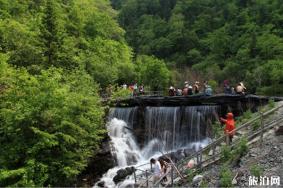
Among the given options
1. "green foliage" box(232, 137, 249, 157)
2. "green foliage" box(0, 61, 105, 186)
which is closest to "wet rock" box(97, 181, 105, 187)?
"green foliage" box(0, 61, 105, 186)

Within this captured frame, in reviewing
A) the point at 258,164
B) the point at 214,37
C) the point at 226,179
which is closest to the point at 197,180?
the point at 226,179

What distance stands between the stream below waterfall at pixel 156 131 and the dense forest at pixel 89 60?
7.80 ft

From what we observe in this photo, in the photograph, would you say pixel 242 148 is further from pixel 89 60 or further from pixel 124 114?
pixel 89 60

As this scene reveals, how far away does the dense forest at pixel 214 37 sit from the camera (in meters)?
54.1

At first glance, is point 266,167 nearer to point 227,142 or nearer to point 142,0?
point 227,142

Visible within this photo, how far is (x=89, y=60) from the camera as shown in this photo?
115 feet

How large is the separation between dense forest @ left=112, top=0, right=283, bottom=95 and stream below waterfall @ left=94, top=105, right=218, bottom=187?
18.6 metres

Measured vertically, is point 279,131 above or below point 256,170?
above

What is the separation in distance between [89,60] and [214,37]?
37.4m

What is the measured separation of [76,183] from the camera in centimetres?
2261

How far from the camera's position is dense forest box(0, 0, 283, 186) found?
18.0 metres

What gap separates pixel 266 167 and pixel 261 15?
2308 inches

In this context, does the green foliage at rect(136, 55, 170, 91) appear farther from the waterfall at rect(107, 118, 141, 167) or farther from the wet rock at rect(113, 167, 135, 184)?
the wet rock at rect(113, 167, 135, 184)

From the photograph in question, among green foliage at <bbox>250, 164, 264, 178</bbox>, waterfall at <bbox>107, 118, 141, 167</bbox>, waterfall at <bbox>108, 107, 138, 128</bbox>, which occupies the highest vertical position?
waterfall at <bbox>108, 107, 138, 128</bbox>
